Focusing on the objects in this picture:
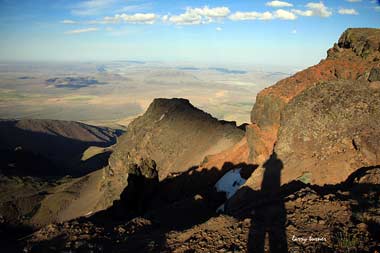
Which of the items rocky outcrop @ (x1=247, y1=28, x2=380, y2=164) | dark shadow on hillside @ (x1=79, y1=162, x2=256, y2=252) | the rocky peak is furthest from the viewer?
the rocky peak


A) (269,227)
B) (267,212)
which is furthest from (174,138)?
(269,227)

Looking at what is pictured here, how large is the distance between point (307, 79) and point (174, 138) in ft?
94.1

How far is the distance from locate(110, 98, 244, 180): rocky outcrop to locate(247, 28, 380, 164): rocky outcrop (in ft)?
48.1

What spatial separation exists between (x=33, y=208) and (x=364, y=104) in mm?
50508

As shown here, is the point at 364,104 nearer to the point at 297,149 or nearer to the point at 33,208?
the point at 297,149

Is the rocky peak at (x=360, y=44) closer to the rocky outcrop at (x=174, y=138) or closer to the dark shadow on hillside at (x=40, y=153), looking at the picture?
the rocky outcrop at (x=174, y=138)

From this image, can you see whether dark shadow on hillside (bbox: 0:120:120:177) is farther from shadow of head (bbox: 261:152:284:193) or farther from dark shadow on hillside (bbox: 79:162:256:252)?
shadow of head (bbox: 261:152:284:193)

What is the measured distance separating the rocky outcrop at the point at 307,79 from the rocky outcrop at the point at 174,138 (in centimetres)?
1465

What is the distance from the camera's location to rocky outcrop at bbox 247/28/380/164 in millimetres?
24859

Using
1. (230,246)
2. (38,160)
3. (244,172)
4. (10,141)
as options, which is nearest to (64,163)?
(38,160)

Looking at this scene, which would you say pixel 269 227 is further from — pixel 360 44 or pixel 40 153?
pixel 40 153

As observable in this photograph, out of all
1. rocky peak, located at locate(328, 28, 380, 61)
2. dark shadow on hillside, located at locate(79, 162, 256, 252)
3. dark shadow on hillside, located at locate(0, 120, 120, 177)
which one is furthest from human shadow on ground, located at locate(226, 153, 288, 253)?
dark shadow on hillside, located at locate(0, 120, 120, 177)

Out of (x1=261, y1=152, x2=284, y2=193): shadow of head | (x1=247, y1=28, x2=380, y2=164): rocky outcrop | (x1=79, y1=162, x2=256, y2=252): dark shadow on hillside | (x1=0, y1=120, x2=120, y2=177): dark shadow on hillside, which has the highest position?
(x1=247, y1=28, x2=380, y2=164): rocky outcrop

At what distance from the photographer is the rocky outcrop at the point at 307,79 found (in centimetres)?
2486
